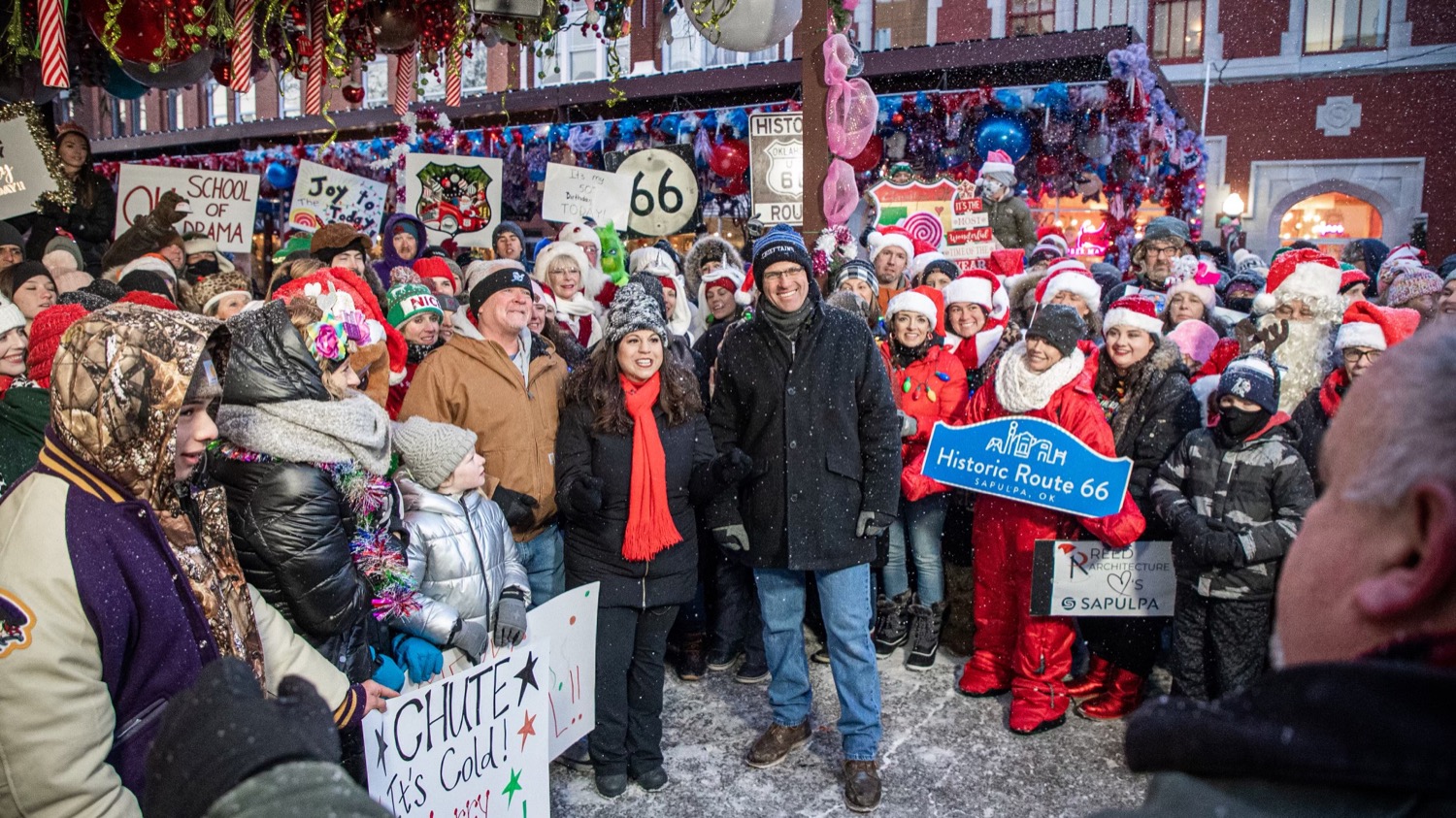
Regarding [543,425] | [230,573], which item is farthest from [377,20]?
[230,573]

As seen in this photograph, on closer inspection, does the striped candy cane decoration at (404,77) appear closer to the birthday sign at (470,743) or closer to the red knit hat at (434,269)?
the red knit hat at (434,269)

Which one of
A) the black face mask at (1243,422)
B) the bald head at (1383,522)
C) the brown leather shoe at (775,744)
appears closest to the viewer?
the bald head at (1383,522)

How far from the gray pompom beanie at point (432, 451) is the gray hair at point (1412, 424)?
107 inches

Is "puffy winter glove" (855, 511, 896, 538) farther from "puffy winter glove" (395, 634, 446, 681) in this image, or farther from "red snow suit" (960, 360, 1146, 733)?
"puffy winter glove" (395, 634, 446, 681)

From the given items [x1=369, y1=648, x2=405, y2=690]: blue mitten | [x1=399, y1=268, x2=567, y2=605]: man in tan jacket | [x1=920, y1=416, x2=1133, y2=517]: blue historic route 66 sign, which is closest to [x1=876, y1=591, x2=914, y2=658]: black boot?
[x1=920, y1=416, x2=1133, y2=517]: blue historic route 66 sign

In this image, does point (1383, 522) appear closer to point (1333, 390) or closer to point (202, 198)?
point (1333, 390)

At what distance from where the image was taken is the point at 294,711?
1005 millimetres

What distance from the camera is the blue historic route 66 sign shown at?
3988 mm

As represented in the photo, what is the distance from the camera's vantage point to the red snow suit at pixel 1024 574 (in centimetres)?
412

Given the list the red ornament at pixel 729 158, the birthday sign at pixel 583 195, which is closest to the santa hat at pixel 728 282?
the birthday sign at pixel 583 195

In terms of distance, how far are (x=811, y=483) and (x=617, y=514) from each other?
78 centimetres

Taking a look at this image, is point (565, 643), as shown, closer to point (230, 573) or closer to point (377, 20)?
point (230, 573)

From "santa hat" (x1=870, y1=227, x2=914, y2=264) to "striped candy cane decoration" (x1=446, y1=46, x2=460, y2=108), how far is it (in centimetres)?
322

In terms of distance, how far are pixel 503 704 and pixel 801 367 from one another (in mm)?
1679
